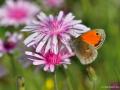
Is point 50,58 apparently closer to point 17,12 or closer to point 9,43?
point 9,43

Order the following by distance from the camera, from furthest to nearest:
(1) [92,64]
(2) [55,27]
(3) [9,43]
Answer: (1) [92,64] < (3) [9,43] < (2) [55,27]

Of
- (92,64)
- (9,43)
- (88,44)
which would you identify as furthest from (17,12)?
(88,44)

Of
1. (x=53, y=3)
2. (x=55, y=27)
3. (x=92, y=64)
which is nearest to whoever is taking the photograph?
(x=55, y=27)

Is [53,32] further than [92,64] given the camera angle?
No

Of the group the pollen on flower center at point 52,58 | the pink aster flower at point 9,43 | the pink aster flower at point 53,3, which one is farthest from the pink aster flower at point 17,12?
the pollen on flower center at point 52,58

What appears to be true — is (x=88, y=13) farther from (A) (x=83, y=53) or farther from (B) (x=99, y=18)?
(A) (x=83, y=53)

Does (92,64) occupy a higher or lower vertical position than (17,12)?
lower
